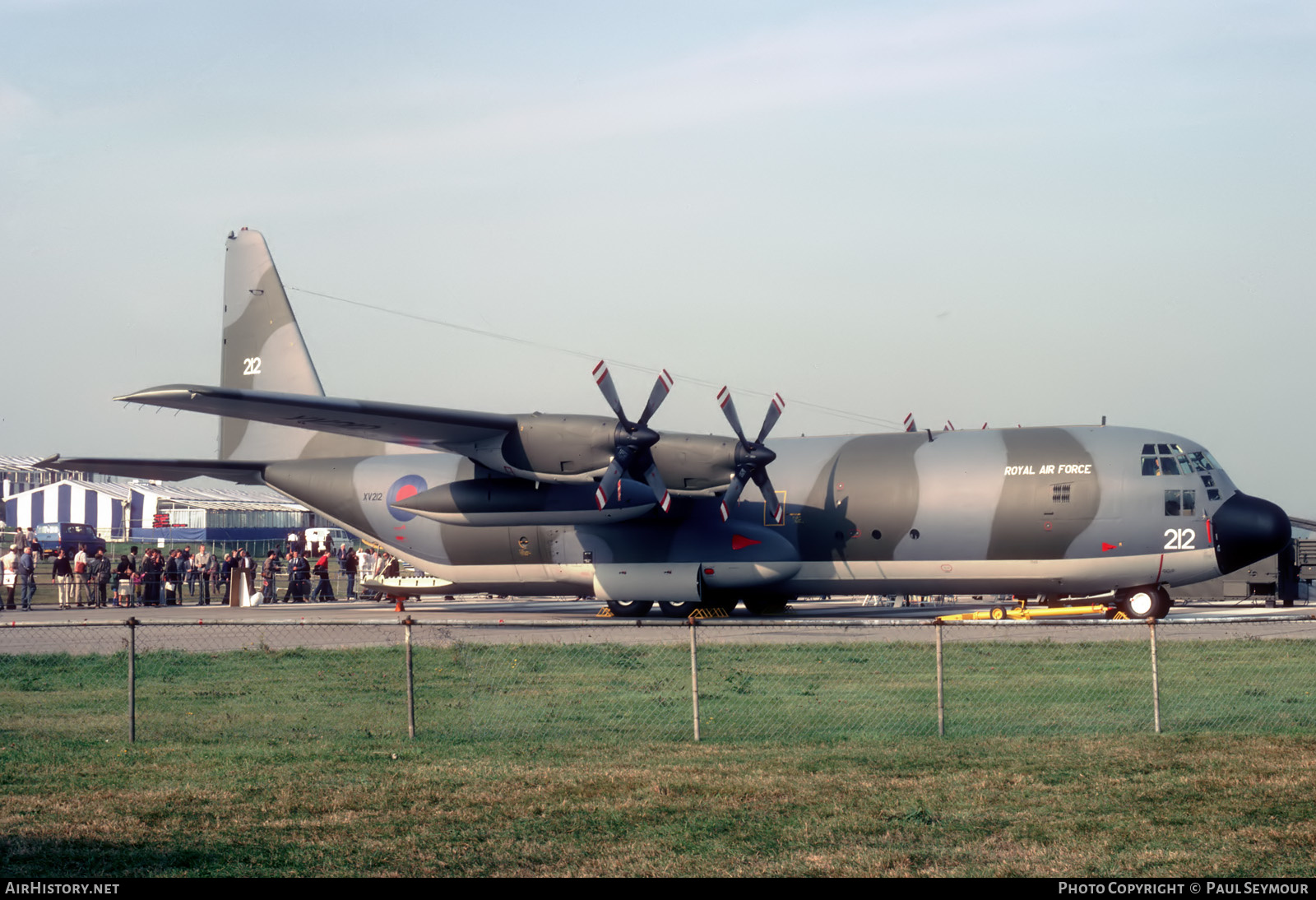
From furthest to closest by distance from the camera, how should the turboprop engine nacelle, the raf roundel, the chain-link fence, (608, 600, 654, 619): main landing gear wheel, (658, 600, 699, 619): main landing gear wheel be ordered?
1. the raf roundel
2. (608, 600, 654, 619): main landing gear wheel
3. (658, 600, 699, 619): main landing gear wheel
4. the turboprop engine nacelle
5. the chain-link fence

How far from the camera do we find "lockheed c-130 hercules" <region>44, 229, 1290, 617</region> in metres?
26.0

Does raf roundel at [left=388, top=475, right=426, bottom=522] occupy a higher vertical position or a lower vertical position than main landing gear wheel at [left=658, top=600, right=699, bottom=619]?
higher

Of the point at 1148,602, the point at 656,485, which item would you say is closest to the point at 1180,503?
the point at 1148,602

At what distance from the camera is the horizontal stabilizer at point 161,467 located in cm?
3106

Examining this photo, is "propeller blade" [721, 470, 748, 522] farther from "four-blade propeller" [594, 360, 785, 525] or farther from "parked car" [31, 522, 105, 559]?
"parked car" [31, 522, 105, 559]

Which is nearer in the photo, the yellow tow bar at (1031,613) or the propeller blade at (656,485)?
the yellow tow bar at (1031,613)

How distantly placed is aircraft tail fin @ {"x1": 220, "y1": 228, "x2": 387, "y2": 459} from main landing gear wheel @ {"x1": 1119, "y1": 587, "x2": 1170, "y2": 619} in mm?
20206

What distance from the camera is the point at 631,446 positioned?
26.9 m

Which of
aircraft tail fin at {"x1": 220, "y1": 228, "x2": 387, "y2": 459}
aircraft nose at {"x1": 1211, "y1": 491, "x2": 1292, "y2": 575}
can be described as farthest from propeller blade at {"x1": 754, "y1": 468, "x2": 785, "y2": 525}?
aircraft tail fin at {"x1": 220, "y1": 228, "x2": 387, "y2": 459}

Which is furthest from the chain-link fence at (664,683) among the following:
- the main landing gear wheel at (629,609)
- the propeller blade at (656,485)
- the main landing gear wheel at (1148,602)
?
the main landing gear wheel at (629,609)

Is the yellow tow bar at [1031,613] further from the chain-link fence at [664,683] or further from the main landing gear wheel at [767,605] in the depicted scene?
the main landing gear wheel at [767,605]

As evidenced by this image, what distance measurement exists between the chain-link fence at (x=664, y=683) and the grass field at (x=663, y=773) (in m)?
0.09

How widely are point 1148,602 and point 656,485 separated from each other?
10969 millimetres
